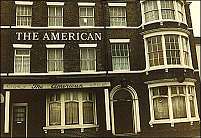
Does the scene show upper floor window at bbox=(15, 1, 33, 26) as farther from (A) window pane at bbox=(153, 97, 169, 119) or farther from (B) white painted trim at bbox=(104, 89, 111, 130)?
(A) window pane at bbox=(153, 97, 169, 119)

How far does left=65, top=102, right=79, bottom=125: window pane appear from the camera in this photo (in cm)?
1612

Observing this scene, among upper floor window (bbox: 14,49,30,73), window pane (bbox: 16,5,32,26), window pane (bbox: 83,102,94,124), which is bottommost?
window pane (bbox: 83,102,94,124)

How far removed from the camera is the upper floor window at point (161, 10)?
17469 millimetres

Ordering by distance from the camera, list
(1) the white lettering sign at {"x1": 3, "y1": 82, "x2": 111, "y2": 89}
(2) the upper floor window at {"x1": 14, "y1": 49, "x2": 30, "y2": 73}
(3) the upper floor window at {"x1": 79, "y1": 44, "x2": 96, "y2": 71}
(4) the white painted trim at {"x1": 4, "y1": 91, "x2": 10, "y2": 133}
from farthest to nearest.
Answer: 1. (3) the upper floor window at {"x1": 79, "y1": 44, "x2": 96, "y2": 71}
2. (2) the upper floor window at {"x1": 14, "y1": 49, "x2": 30, "y2": 73}
3. (1) the white lettering sign at {"x1": 3, "y1": 82, "x2": 111, "y2": 89}
4. (4) the white painted trim at {"x1": 4, "y1": 91, "x2": 10, "y2": 133}

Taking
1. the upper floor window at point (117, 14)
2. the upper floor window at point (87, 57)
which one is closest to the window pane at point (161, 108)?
the upper floor window at point (87, 57)

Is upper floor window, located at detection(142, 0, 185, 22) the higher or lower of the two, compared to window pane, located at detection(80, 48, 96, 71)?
higher

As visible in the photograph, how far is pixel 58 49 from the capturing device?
1697 cm

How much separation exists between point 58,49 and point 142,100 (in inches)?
255

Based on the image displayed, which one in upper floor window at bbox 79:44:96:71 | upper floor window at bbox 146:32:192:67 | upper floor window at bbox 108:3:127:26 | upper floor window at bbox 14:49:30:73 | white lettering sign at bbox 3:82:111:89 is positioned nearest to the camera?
white lettering sign at bbox 3:82:111:89

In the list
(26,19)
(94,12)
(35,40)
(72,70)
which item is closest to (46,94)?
(72,70)

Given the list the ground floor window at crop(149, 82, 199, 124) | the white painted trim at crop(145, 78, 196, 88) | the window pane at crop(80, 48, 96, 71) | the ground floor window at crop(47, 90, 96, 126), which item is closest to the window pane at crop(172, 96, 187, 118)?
the ground floor window at crop(149, 82, 199, 124)

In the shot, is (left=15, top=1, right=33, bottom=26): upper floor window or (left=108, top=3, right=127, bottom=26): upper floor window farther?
(left=108, top=3, right=127, bottom=26): upper floor window

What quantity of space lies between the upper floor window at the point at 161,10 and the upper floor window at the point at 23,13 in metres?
7.88

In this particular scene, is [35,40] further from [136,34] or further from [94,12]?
[136,34]
